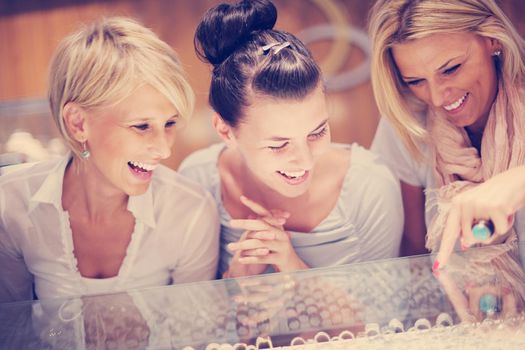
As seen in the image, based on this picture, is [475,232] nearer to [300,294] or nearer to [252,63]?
[300,294]

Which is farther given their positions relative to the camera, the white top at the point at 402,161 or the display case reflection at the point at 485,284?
the white top at the point at 402,161

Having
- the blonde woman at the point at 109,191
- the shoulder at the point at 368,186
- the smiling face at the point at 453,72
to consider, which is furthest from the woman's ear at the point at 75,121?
the smiling face at the point at 453,72

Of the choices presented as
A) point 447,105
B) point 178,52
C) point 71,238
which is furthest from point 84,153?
point 447,105

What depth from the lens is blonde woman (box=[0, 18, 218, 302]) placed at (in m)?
1.80

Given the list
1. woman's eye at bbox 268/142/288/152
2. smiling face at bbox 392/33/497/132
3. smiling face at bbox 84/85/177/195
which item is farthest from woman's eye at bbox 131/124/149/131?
smiling face at bbox 392/33/497/132

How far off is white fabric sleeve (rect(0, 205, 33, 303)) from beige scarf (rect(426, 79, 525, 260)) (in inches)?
51.0

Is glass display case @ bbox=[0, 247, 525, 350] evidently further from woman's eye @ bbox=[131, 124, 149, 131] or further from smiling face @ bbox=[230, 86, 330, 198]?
woman's eye @ bbox=[131, 124, 149, 131]

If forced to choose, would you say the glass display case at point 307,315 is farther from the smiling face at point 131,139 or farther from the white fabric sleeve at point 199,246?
the smiling face at point 131,139

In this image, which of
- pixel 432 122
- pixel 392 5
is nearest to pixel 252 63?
pixel 392 5

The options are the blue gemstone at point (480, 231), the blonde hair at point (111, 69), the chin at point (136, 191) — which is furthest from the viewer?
the chin at point (136, 191)

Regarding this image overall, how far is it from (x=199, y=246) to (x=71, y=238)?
15.8 inches

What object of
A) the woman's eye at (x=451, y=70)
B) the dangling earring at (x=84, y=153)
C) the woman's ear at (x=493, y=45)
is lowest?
the dangling earring at (x=84, y=153)

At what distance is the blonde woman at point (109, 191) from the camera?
1.80 m

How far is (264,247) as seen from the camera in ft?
6.29
